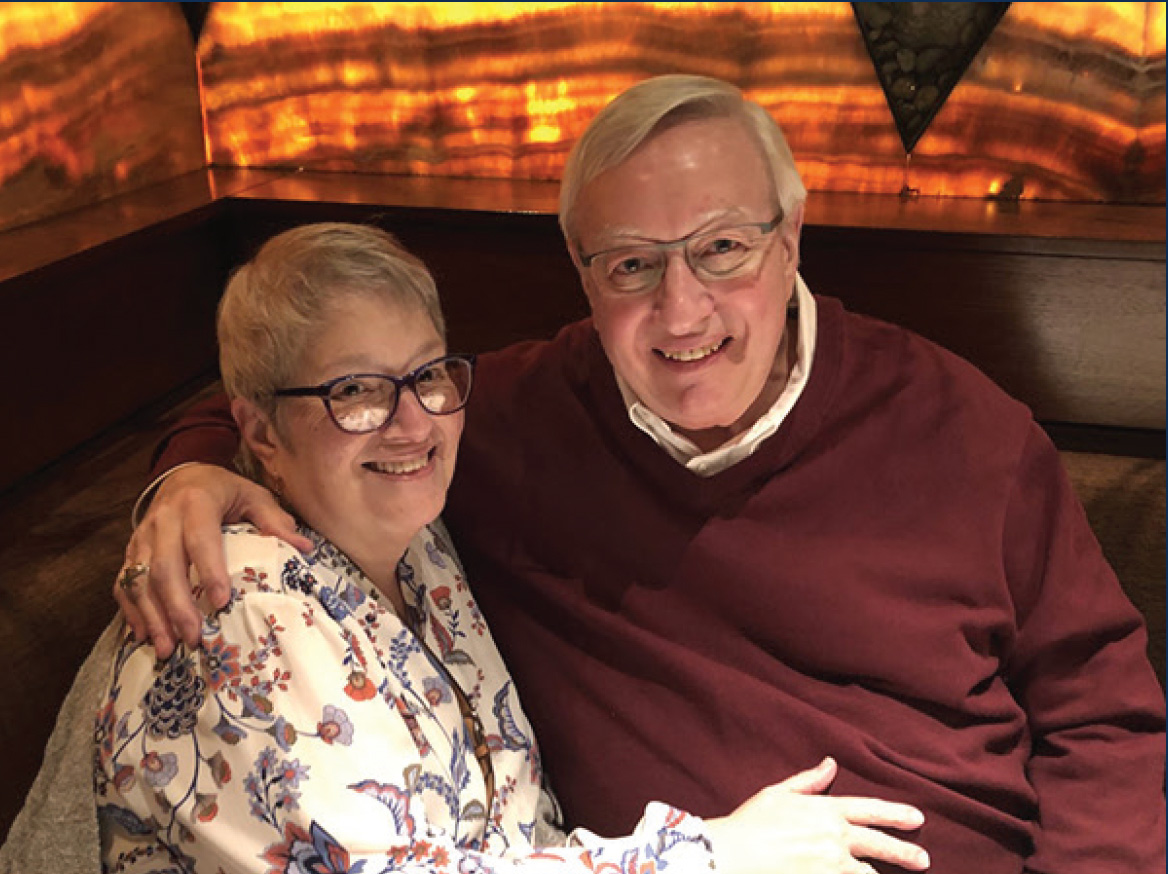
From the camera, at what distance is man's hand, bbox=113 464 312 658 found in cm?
113

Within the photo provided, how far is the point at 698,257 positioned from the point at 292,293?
479 millimetres

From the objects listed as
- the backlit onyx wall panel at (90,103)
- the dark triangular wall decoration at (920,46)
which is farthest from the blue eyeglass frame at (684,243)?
the backlit onyx wall panel at (90,103)

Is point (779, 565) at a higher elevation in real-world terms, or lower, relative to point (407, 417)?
lower

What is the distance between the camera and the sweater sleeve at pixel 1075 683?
1427 millimetres

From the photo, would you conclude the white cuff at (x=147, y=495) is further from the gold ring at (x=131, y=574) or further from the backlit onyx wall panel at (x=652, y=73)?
the backlit onyx wall panel at (x=652, y=73)

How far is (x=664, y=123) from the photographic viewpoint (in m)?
1.41

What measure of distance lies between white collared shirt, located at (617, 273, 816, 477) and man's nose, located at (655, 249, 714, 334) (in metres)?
0.14

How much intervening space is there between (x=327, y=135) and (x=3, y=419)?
1178 mm

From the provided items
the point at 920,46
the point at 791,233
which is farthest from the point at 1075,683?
the point at 920,46

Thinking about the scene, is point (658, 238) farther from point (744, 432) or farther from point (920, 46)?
point (920, 46)

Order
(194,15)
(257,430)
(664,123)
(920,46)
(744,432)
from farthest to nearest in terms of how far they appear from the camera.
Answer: (194,15) < (920,46) < (744,432) < (664,123) < (257,430)

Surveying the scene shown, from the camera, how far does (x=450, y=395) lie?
131 cm

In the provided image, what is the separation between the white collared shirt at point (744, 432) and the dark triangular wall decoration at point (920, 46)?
83cm

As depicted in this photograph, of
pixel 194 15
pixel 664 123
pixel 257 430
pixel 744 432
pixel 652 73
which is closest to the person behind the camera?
pixel 257 430
